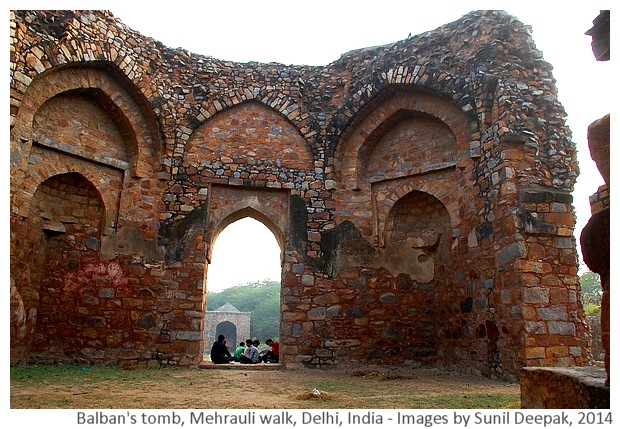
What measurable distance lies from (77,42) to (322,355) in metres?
6.36

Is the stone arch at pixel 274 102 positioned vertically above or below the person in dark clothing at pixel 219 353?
above

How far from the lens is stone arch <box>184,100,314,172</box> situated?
9195 mm

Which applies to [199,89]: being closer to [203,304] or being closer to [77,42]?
[77,42]

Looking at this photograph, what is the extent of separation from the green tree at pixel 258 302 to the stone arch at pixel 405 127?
1996 centimetres

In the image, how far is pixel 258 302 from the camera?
36938 mm

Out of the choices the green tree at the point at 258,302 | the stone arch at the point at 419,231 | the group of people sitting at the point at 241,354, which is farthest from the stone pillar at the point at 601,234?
the green tree at the point at 258,302

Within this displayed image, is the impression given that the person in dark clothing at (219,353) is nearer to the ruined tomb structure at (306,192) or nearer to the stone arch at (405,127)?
the ruined tomb structure at (306,192)

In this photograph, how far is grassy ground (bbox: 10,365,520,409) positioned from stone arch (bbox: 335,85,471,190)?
3.49 meters

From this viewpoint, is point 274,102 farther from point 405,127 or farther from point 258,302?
point 258,302

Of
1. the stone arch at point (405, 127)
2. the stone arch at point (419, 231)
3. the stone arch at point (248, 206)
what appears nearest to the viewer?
the stone arch at point (405, 127)

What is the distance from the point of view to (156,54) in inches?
356

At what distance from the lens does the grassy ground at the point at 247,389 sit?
4172 millimetres
